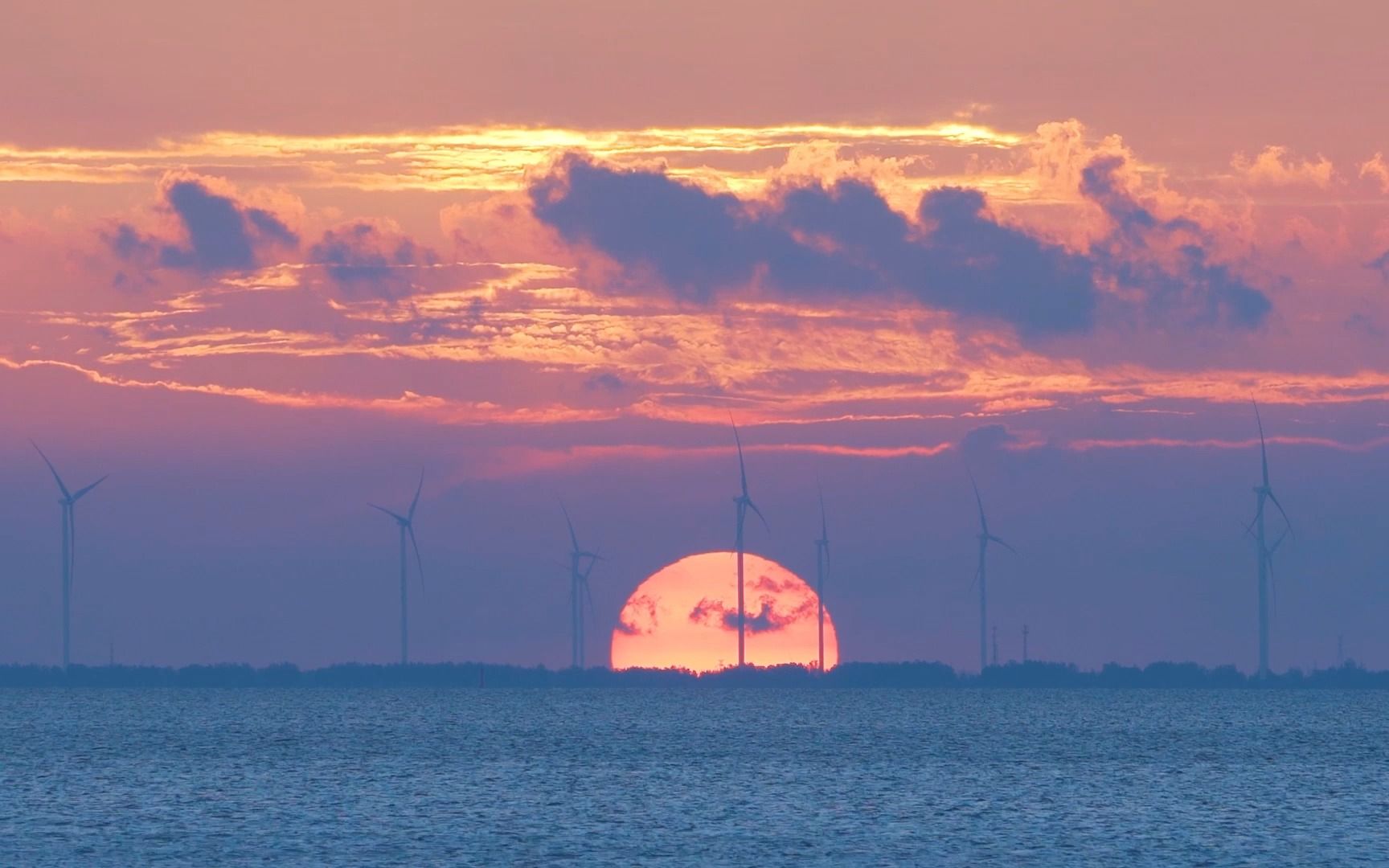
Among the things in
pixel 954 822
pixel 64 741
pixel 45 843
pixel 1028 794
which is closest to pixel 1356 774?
pixel 1028 794

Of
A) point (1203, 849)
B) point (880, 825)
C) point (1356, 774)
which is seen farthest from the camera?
point (1356, 774)

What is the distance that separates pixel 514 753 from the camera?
17112 cm

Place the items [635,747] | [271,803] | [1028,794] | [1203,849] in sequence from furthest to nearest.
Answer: [635,747], [1028,794], [271,803], [1203,849]

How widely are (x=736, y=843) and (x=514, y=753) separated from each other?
78550 mm

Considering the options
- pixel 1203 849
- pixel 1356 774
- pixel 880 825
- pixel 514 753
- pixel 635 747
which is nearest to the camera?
pixel 1203 849

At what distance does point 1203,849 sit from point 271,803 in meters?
50.5

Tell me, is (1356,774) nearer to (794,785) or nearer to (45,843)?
(794,785)

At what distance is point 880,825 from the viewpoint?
102812 millimetres

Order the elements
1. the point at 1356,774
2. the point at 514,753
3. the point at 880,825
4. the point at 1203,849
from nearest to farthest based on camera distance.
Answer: the point at 1203,849 → the point at 880,825 → the point at 1356,774 → the point at 514,753

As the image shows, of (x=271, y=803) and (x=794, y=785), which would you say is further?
(x=794, y=785)

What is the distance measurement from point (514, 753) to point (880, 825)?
238ft

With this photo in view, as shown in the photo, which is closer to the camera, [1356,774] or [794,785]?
[794,785]

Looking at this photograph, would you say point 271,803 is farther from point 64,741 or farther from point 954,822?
point 64,741

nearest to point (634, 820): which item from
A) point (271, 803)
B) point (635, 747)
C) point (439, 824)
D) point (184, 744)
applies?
point (439, 824)
